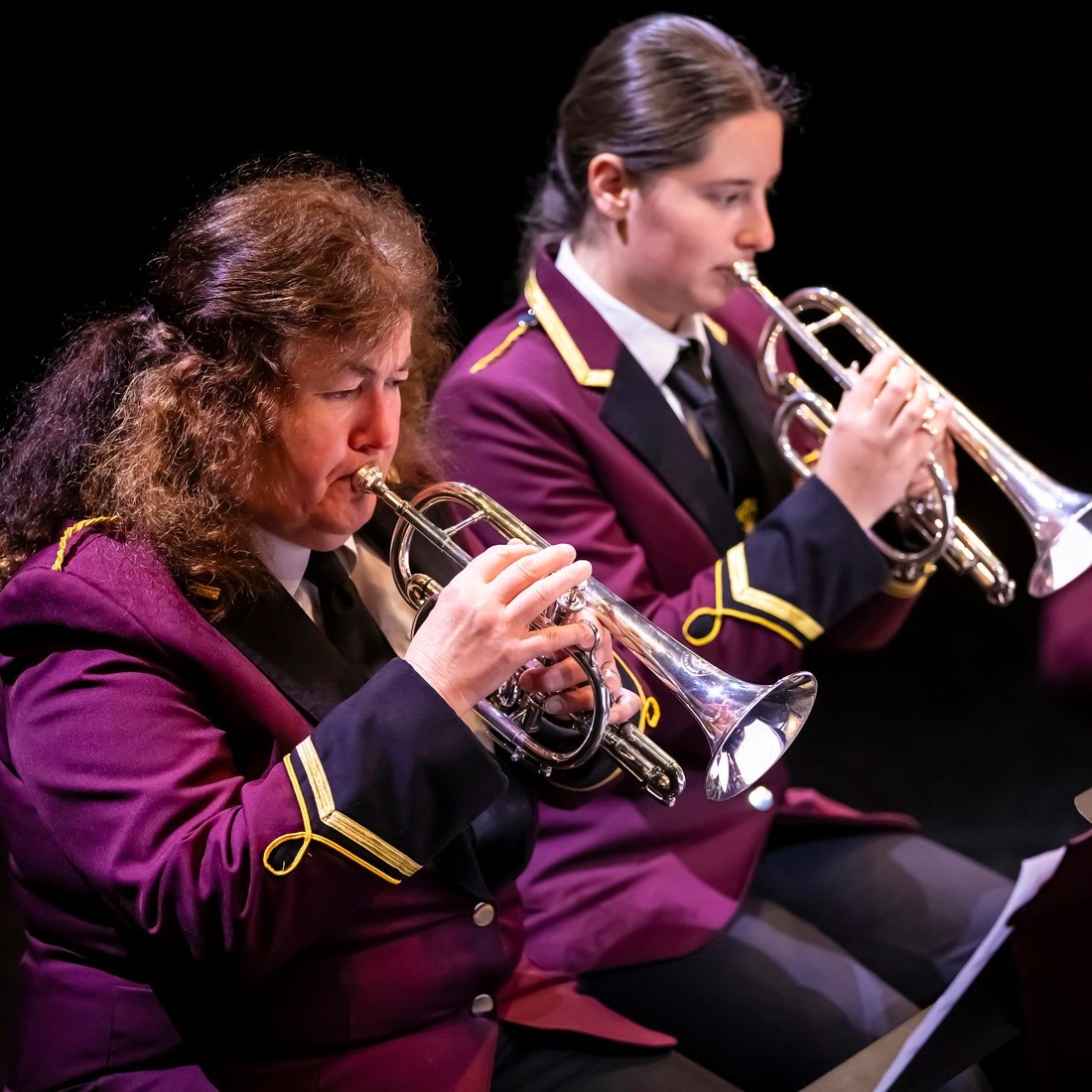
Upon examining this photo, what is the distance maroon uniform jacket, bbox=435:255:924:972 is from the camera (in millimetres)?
1748

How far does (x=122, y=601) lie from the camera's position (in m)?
1.25

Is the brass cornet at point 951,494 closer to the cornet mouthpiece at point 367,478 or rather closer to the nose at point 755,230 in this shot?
the nose at point 755,230

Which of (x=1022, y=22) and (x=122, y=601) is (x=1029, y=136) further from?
(x=122, y=601)

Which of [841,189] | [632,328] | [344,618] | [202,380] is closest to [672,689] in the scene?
[344,618]

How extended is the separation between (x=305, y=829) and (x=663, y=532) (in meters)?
0.88

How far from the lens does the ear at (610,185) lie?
1.97 m

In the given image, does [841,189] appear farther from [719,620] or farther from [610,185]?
[719,620]

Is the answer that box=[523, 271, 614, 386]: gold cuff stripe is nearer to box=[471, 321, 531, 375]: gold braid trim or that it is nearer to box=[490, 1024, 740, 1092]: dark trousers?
box=[471, 321, 531, 375]: gold braid trim

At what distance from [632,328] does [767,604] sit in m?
0.53

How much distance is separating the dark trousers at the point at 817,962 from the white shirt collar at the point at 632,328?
0.77 meters

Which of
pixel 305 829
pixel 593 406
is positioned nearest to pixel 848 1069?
pixel 305 829

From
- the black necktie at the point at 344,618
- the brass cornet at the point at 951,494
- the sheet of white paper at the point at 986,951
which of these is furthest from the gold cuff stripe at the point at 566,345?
the sheet of white paper at the point at 986,951

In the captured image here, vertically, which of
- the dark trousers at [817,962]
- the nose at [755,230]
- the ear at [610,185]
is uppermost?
the ear at [610,185]

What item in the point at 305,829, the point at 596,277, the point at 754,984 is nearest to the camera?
the point at 305,829
